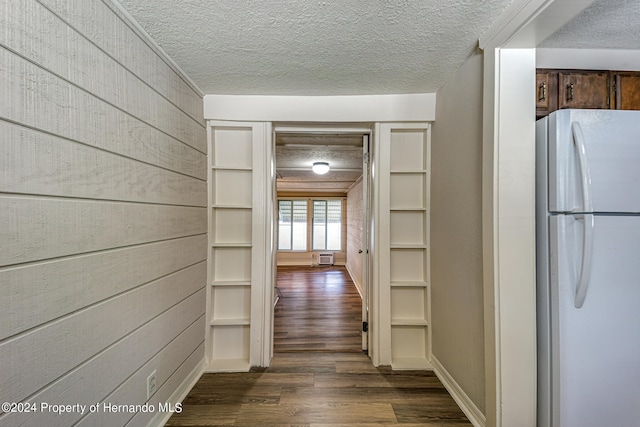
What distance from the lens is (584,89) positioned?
1.56 metres

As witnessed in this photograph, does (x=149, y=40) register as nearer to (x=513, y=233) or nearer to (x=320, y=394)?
(x=513, y=233)

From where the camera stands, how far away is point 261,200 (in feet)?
7.36

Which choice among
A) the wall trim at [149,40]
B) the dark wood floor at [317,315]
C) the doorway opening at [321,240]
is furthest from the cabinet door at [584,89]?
the dark wood floor at [317,315]

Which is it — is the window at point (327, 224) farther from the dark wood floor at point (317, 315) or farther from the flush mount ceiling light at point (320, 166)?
the flush mount ceiling light at point (320, 166)

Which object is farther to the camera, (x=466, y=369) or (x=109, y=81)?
(x=466, y=369)

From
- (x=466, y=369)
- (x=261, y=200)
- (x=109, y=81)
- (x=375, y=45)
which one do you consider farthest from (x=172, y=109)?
(x=466, y=369)

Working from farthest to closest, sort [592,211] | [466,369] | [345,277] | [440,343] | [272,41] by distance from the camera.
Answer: [345,277] < [440,343] < [466,369] < [272,41] < [592,211]

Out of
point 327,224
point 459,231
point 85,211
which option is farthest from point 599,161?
point 327,224

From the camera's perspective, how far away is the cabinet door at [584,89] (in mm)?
1553

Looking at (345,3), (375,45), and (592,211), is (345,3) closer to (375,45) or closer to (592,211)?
(375,45)

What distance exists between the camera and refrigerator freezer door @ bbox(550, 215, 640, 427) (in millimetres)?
1199

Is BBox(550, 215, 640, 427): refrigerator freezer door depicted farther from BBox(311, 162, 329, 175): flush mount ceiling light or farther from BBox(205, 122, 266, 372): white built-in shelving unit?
BBox(311, 162, 329, 175): flush mount ceiling light

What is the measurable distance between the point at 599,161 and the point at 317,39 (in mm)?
1497

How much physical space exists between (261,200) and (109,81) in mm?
1251
